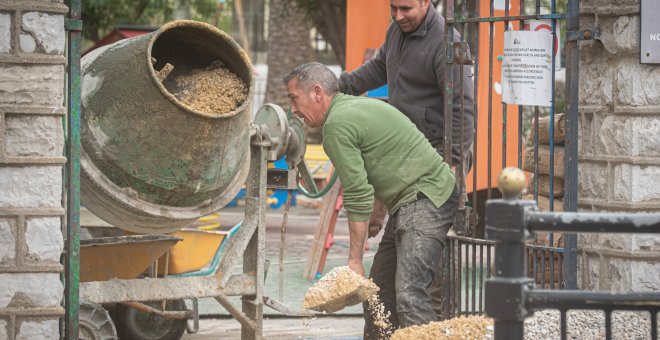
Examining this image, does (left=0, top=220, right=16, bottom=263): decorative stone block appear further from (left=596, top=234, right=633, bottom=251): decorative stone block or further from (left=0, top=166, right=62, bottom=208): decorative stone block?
(left=596, top=234, right=633, bottom=251): decorative stone block

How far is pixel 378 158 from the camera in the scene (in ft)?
18.7

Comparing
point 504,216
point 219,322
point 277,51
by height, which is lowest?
point 219,322

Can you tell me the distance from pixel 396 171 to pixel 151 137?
3.96ft

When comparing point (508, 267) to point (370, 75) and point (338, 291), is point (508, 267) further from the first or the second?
point (370, 75)

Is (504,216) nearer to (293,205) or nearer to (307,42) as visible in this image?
(293,205)

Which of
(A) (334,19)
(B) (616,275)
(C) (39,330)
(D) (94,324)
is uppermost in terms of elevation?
(A) (334,19)

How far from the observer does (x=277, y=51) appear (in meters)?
20.5

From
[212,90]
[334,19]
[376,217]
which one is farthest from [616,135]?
[334,19]

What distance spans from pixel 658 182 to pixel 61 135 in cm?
275

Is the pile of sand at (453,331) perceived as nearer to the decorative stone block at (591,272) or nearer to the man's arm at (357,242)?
the man's arm at (357,242)

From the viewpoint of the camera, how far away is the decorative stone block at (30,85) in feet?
17.0

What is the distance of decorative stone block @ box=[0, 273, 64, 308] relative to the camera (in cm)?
522

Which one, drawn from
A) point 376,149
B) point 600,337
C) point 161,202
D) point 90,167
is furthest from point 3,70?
point 600,337

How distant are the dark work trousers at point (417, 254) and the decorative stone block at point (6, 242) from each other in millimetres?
1758
